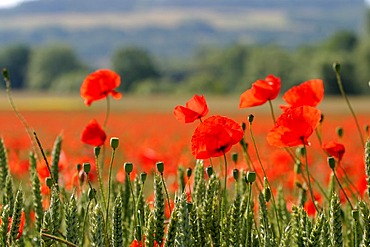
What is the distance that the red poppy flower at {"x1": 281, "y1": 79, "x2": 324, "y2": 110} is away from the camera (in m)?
1.84

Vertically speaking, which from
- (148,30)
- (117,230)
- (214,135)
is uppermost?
(148,30)

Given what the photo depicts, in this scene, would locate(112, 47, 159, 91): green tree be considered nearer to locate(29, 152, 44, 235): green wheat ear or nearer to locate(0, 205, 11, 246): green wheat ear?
locate(29, 152, 44, 235): green wheat ear

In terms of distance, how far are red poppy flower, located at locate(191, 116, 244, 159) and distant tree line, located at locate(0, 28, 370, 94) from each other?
42.0 metres

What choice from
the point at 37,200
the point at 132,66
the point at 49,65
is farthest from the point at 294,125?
the point at 49,65

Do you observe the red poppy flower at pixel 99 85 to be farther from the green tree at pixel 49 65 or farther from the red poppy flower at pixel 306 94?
the green tree at pixel 49 65

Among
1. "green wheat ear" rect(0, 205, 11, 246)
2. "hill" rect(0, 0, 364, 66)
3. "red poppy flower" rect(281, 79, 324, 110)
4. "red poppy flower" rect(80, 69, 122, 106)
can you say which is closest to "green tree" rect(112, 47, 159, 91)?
"red poppy flower" rect(80, 69, 122, 106)

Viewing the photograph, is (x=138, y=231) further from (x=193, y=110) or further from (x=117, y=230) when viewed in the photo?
(x=193, y=110)

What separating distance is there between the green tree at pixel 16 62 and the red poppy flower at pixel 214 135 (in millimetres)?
76910

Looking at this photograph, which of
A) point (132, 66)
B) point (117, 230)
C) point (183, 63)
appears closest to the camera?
point (117, 230)

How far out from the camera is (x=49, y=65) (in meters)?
73.2

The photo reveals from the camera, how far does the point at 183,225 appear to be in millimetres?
A: 1184

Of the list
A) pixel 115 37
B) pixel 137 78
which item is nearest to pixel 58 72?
pixel 137 78

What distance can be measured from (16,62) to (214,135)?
262 feet

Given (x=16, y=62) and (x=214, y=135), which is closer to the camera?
(x=214, y=135)
